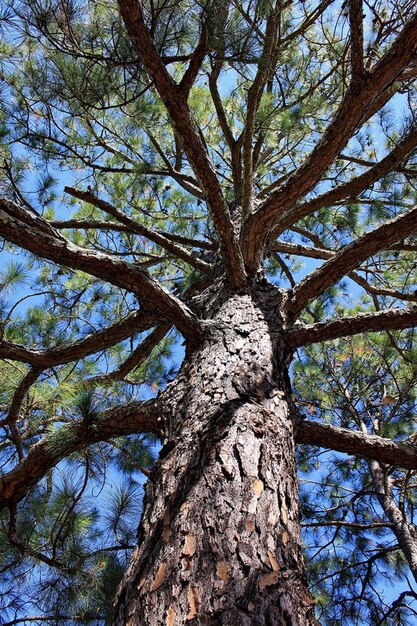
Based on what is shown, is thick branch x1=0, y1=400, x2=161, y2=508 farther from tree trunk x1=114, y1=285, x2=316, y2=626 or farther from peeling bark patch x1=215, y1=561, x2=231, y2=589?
peeling bark patch x1=215, y1=561, x2=231, y2=589

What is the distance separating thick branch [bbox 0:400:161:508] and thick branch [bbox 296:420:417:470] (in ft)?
2.03

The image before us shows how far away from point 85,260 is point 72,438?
2.21 feet

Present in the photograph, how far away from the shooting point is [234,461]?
1455 millimetres

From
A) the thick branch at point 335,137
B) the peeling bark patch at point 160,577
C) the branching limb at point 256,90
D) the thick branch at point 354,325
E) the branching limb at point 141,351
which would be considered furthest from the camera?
the branching limb at point 141,351

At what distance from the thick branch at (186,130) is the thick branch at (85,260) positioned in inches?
17.7

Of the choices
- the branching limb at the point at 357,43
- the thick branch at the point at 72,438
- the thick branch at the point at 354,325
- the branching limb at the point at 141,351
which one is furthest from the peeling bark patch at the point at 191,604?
the branching limb at the point at 141,351

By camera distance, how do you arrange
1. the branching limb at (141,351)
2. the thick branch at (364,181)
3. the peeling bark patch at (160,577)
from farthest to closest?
the branching limb at (141,351), the thick branch at (364,181), the peeling bark patch at (160,577)

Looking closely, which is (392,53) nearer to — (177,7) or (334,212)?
(177,7)

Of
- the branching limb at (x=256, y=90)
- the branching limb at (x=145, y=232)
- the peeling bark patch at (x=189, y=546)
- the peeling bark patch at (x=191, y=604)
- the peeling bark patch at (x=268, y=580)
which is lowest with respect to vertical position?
the peeling bark patch at (x=191, y=604)

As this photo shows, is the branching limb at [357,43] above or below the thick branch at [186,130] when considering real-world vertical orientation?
above

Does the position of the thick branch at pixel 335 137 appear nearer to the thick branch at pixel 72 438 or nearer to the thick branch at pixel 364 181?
the thick branch at pixel 364 181

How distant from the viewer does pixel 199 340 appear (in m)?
2.12

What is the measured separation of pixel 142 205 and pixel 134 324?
7.19ft

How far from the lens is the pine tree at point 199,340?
135 centimetres
